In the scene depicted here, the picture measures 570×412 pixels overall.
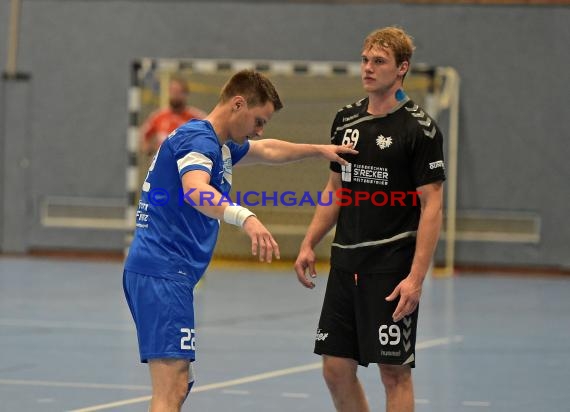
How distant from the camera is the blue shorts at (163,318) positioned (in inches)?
176

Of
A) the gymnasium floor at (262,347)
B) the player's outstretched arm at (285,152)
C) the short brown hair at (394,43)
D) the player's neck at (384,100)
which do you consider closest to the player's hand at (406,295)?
the player's outstretched arm at (285,152)

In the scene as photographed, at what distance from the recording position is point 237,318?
10695 mm

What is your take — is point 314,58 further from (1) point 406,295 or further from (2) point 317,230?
(1) point 406,295

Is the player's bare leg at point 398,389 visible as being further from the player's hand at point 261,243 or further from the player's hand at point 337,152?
the player's hand at point 261,243

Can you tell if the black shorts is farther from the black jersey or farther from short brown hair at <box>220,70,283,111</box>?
A: short brown hair at <box>220,70,283,111</box>

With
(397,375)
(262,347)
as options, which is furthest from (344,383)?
(262,347)

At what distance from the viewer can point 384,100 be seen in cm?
509

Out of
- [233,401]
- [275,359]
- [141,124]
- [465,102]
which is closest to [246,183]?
[141,124]

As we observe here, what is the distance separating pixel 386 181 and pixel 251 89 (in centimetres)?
81

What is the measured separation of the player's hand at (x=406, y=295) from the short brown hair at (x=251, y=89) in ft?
3.34

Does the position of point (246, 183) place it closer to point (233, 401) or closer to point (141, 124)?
point (141, 124)

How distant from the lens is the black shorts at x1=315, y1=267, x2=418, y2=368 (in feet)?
16.2

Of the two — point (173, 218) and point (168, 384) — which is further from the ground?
point (173, 218)

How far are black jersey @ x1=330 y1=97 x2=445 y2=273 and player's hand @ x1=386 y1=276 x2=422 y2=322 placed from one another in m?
0.15
